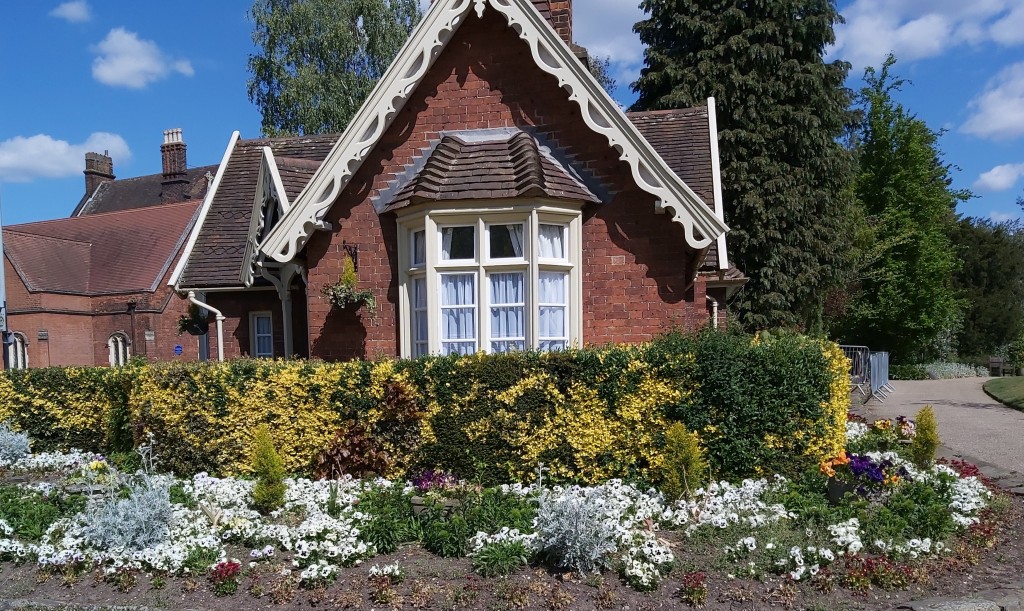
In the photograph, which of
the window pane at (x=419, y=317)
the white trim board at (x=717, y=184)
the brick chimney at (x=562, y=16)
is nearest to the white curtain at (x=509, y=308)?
the window pane at (x=419, y=317)

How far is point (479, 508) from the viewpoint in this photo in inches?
263

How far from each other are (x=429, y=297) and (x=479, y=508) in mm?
3685

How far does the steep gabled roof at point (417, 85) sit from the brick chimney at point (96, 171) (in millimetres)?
49871

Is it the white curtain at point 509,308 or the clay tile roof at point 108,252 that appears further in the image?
the clay tile roof at point 108,252

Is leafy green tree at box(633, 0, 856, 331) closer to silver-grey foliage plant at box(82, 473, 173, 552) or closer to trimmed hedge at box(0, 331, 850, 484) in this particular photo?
trimmed hedge at box(0, 331, 850, 484)

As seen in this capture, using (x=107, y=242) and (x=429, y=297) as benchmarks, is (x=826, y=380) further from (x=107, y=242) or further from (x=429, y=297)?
(x=107, y=242)

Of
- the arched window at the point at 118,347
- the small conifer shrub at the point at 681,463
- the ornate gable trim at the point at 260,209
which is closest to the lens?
the small conifer shrub at the point at 681,463

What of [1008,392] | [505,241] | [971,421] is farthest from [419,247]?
[1008,392]

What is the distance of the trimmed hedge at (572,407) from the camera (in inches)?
294

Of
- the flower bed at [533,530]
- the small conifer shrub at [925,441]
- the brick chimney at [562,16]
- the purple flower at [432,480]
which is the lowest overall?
the flower bed at [533,530]

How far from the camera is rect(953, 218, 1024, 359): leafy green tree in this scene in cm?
3784

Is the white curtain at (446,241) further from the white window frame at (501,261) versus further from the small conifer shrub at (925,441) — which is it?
the small conifer shrub at (925,441)

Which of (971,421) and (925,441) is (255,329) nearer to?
(925,441)

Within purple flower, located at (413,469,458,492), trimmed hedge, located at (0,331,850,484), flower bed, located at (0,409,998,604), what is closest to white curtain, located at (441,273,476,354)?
trimmed hedge, located at (0,331,850,484)
